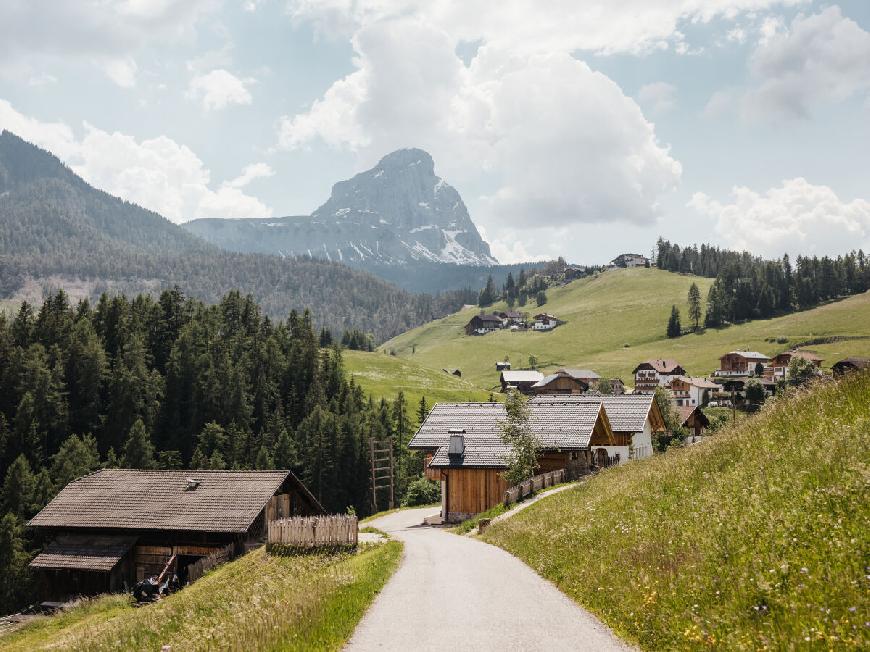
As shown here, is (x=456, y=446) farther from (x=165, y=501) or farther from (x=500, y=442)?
(x=165, y=501)

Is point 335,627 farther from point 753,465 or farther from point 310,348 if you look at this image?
point 310,348

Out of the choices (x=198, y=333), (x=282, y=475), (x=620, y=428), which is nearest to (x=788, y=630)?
(x=282, y=475)

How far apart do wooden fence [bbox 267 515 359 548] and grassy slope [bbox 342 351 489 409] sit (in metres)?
122

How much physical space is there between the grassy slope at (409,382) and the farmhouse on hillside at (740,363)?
5830cm

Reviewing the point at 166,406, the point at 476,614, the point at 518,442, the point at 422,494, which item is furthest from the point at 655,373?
the point at 476,614

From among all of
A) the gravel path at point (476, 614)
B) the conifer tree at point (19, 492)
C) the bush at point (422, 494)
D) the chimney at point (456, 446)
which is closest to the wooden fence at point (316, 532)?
the gravel path at point (476, 614)

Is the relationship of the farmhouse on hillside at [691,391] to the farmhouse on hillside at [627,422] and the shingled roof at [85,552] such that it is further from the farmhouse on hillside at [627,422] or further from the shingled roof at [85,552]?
the shingled roof at [85,552]

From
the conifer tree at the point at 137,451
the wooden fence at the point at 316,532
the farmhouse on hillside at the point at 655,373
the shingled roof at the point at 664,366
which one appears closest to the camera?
the wooden fence at the point at 316,532

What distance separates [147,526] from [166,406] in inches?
3261

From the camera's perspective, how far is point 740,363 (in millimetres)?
164125

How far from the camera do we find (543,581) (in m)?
17.7

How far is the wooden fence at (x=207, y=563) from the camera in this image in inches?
1594

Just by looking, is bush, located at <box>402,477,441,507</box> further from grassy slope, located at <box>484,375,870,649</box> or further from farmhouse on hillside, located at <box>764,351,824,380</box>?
farmhouse on hillside, located at <box>764,351,824,380</box>

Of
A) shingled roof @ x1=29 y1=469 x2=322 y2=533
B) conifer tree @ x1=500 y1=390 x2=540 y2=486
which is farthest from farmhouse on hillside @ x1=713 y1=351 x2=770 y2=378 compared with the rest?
shingled roof @ x1=29 y1=469 x2=322 y2=533
